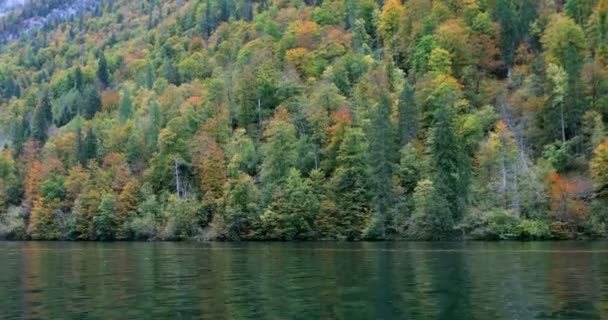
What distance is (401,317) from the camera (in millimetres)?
28875

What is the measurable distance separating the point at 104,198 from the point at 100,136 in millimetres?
38102

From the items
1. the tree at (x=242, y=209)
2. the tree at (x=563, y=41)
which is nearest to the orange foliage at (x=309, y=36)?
the tree at (x=563, y=41)

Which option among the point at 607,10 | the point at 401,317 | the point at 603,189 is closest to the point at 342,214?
the point at 603,189

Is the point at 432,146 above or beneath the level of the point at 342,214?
above

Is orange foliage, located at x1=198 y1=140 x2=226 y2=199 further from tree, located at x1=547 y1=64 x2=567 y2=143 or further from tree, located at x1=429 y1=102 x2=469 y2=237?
tree, located at x1=547 y1=64 x2=567 y2=143

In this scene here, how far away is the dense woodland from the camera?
10406cm

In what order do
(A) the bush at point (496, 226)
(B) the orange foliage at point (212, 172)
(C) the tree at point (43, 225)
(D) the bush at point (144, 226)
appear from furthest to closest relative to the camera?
(C) the tree at point (43, 225) → (B) the orange foliage at point (212, 172) → (D) the bush at point (144, 226) → (A) the bush at point (496, 226)

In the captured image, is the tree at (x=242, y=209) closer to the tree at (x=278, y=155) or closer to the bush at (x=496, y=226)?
the tree at (x=278, y=155)

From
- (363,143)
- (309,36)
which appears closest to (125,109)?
(309,36)

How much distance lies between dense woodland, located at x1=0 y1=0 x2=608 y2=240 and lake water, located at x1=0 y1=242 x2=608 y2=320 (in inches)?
1611

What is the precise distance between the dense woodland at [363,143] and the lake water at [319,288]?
134 ft

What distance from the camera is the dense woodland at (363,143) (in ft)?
341

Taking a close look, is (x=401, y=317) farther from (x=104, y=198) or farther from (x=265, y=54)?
(x=265, y=54)

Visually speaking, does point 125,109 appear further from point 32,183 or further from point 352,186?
point 352,186
